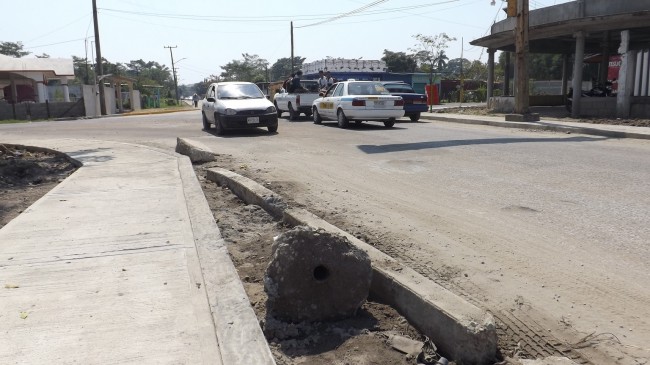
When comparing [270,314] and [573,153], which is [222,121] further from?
[270,314]

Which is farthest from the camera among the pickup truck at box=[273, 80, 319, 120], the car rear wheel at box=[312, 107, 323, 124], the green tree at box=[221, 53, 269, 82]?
the green tree at box=[221, 53, 269, 82]

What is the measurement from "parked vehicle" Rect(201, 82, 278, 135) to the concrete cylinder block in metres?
12.4

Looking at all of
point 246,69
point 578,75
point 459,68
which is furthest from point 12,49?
point 578,75

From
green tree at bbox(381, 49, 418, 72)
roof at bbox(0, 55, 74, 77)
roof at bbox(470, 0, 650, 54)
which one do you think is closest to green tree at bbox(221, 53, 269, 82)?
green tree at bbox(381, 49, 418, 72)

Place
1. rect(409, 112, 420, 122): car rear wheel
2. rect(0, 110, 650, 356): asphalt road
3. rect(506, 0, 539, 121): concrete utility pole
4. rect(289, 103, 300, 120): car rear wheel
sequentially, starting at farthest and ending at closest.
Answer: rect(289, 103, 300, 120): car rear wheel
rect(409, 112, 420, 122): car rear wheel
rect(506, 0, 539, 121): concrete utility pole
rect(0, 110, 650, 356): asphalt road

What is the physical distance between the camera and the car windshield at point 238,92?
1652 centimetres

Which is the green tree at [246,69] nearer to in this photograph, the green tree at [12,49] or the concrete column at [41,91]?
the green tree at [12,49]

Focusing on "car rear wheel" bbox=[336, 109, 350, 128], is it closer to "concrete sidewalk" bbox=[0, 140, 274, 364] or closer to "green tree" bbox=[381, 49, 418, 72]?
"concrete sidewalk" bbox=[0, 140, 274, 364]

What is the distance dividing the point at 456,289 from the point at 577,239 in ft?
5.76

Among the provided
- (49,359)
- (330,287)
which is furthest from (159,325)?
(330,287)

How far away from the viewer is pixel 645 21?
18.4 m

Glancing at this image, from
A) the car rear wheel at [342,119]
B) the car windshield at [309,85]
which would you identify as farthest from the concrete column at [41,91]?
the car rear wheel at [342,119]

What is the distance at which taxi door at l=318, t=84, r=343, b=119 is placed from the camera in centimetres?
1797

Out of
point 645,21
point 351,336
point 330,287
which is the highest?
point 645,21
